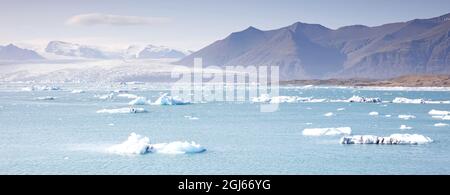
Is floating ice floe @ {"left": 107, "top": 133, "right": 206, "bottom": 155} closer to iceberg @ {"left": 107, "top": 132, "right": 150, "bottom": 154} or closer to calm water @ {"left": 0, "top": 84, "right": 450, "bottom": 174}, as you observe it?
iceberg @ {"left": 107, "top": 132, "right": 150, "bottom": 154}

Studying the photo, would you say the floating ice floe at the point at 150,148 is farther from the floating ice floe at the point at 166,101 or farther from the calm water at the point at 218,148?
the floating ice floe at the point at 166,101

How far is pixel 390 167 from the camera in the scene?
13.7 metres

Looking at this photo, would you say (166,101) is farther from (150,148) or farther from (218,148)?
(150,148)

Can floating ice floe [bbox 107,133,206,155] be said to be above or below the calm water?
above

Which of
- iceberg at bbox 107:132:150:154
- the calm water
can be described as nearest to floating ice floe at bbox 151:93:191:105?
the calm water

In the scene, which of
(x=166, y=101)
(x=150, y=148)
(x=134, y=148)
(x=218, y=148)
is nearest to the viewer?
(x=134, y=148)

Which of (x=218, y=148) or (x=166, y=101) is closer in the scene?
(x=218, y=148)

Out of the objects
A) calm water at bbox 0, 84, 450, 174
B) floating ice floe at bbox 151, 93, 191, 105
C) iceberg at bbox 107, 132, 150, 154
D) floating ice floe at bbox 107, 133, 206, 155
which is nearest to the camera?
calm water at bbox 0, 84, 450, 174

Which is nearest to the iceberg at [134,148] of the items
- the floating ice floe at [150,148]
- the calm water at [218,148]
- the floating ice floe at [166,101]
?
the floating ice floe at [150,148]

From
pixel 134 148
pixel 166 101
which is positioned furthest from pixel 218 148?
pixel 166 101

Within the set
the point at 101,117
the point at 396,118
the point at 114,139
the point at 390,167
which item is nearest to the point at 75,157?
the point at 114,139

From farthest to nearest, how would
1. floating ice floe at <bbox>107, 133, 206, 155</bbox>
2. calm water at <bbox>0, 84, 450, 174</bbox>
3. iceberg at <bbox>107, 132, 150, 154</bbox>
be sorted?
floating ice floe at <bbox>107, 133, 206, 155</bbox> < iceberg at <bbox>107, 132, 150, 154</bbox> < calm water at <bbox>0, 84, 450, 174</bbox>
